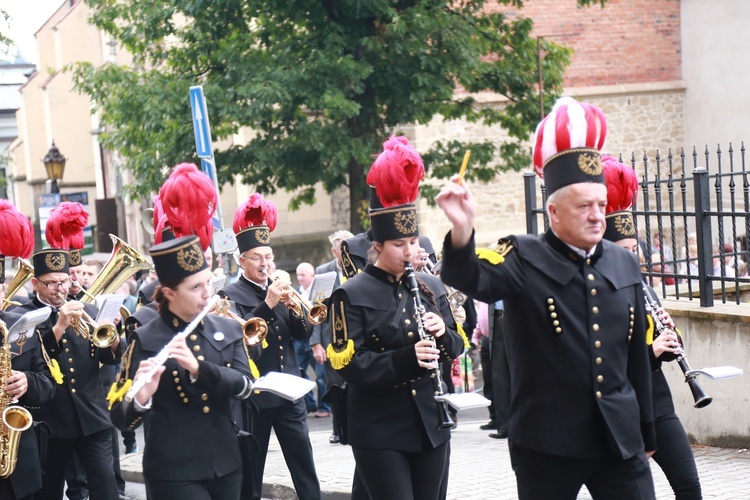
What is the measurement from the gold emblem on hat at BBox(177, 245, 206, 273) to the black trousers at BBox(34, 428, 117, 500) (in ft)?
10.3

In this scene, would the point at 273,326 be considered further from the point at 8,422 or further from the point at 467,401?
the point at 467,401

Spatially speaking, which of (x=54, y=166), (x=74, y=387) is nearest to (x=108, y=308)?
(x=74, y=387)

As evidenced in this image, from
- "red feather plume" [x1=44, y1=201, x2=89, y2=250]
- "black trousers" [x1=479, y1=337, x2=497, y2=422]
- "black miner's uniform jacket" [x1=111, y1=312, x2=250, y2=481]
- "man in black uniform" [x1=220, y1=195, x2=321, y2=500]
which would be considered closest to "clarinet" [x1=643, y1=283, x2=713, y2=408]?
"black miner's uniform jacket" [x1=111, y1=312, x2=250, y2=481]

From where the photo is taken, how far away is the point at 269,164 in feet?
59.4

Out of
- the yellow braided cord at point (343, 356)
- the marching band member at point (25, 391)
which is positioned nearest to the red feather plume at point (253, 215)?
the marching band member at point (25, 391)

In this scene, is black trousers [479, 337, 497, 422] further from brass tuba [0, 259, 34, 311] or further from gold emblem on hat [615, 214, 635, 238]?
gold emblem on hat [615, 214, 635, 238]

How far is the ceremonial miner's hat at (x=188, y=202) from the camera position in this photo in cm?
643

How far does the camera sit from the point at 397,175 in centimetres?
649

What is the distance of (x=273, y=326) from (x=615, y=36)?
20.7 meters

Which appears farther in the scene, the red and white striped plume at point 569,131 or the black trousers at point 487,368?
the black trousers at point 487,368

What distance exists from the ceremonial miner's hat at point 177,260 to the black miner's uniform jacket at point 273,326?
2549mm

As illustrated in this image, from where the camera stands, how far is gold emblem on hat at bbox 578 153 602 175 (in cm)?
484

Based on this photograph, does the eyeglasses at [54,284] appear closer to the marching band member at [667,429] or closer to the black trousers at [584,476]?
the marching band member at [667,429]

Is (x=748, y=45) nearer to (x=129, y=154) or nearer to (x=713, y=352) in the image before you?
(x=129, y=154)
